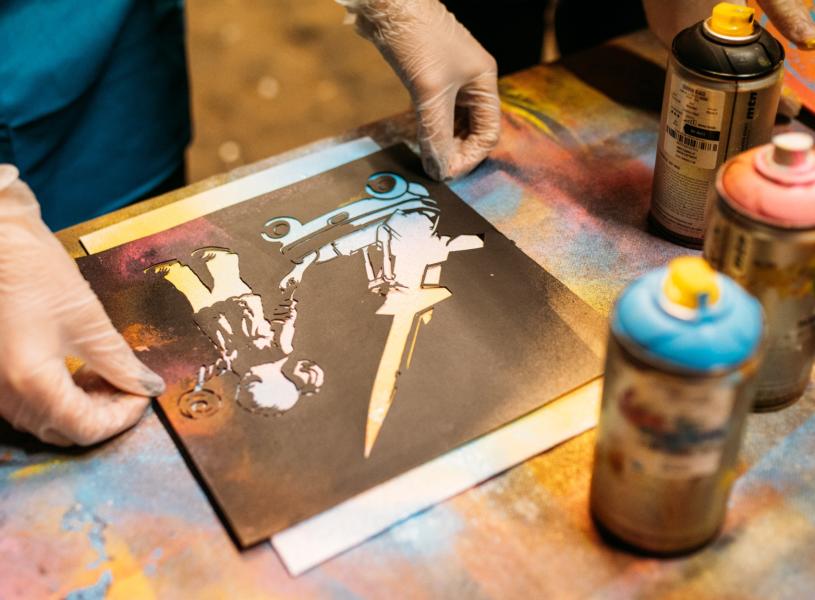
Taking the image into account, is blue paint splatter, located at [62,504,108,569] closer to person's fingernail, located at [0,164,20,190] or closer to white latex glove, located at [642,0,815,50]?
person's fingernail, located at [0,164,20,190]

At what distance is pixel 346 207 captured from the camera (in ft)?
3.92

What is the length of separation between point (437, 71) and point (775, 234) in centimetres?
59

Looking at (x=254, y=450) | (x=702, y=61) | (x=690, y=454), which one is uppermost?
(x=702, y=61)

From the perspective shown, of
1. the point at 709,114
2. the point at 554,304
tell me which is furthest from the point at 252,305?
the point at 709,114

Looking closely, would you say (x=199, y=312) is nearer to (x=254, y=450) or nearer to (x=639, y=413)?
(x=254, y=450)

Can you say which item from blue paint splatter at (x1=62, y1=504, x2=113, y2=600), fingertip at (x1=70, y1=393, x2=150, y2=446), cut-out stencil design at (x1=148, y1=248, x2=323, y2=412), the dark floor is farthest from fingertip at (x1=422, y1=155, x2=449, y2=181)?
the dark floor

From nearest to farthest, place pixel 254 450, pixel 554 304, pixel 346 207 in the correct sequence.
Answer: pixel 254 450 → pixel 554 304 → pixel 346 207

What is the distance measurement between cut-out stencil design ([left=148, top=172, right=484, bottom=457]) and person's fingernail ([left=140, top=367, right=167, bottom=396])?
40mm

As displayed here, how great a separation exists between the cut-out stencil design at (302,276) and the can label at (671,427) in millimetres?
283

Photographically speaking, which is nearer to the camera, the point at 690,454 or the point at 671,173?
the point at 690,454

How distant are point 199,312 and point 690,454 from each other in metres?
0.60

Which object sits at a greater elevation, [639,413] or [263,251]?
[639,413]

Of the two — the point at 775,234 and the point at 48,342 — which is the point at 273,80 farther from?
the point at 775,234

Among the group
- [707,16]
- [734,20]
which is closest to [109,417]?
[734,20]
